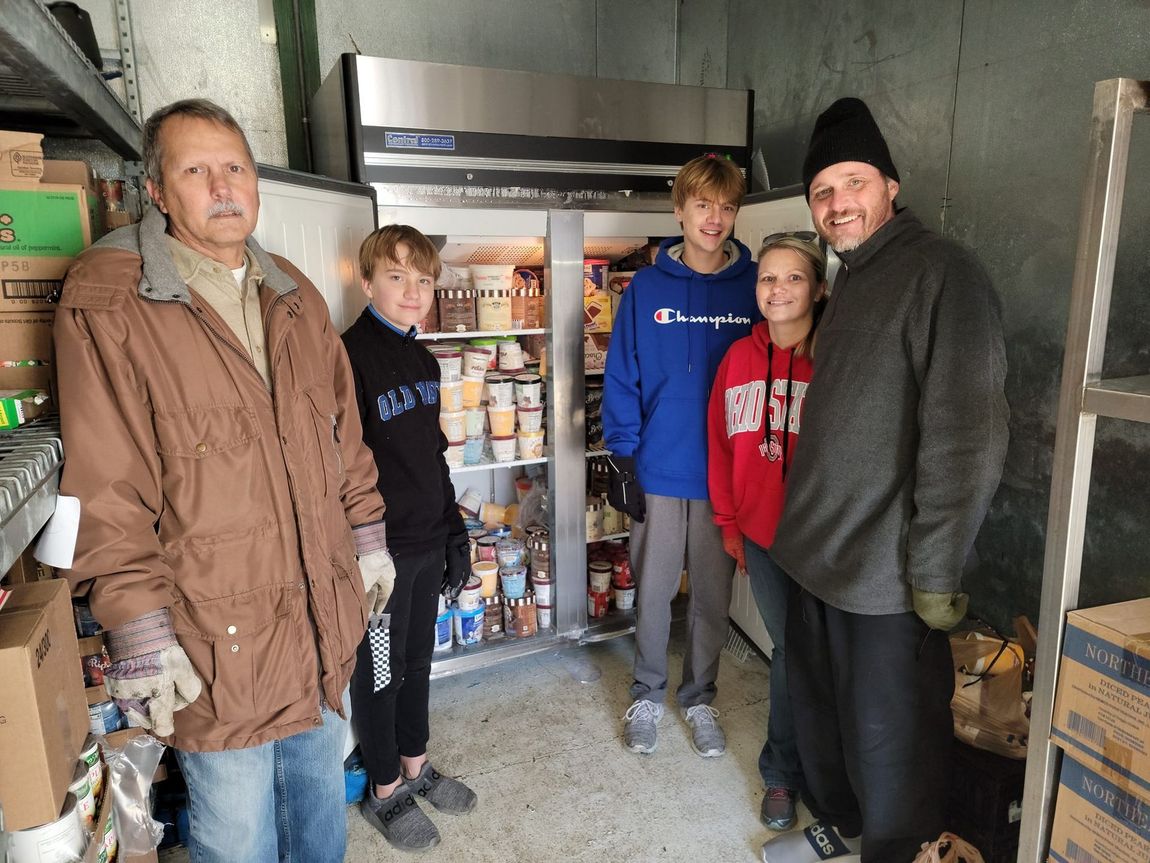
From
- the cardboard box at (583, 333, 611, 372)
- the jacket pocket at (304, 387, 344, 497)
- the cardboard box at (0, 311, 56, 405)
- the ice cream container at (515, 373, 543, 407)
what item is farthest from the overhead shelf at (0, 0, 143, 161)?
the cardboard box at (583, 333, 611, 372)

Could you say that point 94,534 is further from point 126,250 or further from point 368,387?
point 368,387

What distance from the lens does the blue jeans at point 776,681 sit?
2.00 m

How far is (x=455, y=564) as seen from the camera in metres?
2.11

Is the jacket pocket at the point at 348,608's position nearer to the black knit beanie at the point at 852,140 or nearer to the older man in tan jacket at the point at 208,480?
the older man in tan jacket at the point at 208,480

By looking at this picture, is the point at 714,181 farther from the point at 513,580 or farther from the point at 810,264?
the point at 513,580

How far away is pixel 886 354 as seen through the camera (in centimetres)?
144

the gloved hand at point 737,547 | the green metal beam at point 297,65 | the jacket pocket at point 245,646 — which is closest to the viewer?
the jacket pocket at point 245,646

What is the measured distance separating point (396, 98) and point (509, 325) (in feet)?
2.66

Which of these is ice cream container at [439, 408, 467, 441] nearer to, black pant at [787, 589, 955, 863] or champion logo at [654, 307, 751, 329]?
champion logo at [654, 307, 751, 329]

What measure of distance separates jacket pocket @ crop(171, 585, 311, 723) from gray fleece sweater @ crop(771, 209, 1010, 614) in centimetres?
108

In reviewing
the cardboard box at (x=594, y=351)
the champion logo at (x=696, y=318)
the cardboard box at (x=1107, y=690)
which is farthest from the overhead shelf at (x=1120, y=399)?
the cardboard box at (x=594, y=351)

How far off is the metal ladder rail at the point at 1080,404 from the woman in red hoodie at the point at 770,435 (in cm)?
72

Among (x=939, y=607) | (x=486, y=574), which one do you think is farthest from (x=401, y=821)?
(x=939, y=607)

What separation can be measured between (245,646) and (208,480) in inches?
11.7
